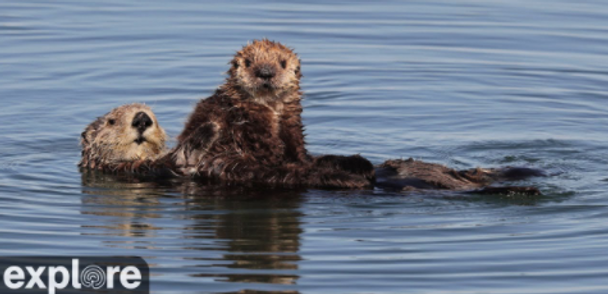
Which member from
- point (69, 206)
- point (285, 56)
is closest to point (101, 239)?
point (69, 206)

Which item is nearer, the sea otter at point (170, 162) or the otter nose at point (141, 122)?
the sea otter at point (170, 162)

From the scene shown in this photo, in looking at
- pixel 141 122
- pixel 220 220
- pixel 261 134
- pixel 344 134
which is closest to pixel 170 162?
pixel 141 122

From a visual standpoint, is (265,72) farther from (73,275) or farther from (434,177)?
(73,275)

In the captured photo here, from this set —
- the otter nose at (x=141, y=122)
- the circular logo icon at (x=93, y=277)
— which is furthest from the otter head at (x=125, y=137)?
the circular logo icon at (x=93, y=277)

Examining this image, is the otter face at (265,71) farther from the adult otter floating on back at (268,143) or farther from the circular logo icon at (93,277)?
the circular logo icon at (93,277)

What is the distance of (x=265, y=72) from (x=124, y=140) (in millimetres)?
1443

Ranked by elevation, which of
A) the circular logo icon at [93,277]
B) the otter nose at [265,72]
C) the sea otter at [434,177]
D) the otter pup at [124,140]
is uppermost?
the otter nose at [265,72]

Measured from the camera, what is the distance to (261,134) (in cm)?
733

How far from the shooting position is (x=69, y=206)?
23.4ft

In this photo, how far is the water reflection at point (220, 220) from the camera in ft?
18.9

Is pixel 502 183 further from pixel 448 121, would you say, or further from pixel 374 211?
pixel 448 121

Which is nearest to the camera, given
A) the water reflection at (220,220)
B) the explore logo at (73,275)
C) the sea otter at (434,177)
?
the explore logo at (73,275)

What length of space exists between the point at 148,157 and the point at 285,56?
4.66 feet

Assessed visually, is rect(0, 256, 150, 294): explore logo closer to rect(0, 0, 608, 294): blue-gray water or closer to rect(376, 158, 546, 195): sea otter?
rect(0, 0, 608, 294): blue-gray water
